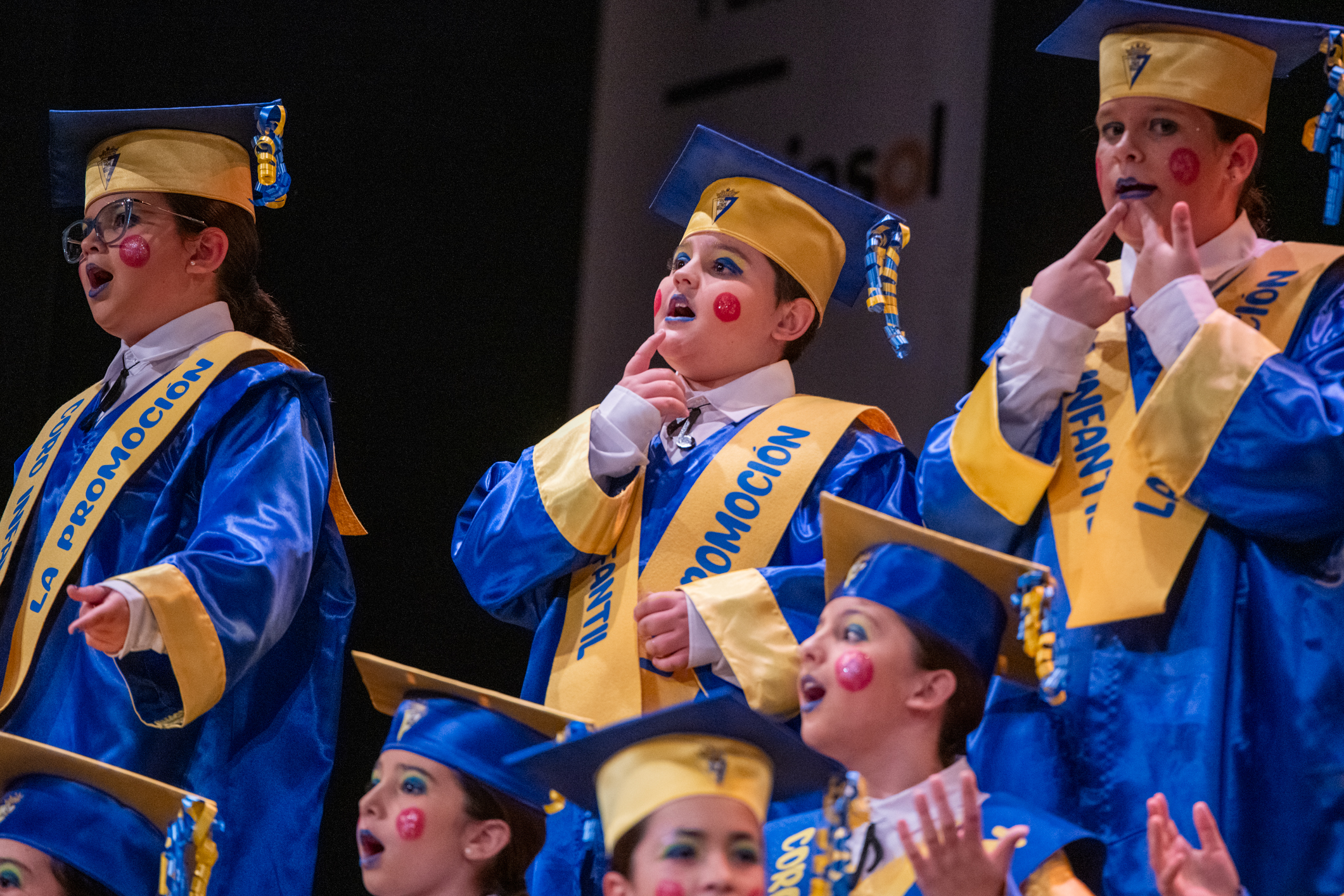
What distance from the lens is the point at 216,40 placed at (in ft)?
13.4

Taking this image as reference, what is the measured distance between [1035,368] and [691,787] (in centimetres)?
81

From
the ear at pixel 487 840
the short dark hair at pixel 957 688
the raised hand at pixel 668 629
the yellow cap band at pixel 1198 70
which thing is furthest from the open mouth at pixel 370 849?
the yellow cap band at pixel 1198 70

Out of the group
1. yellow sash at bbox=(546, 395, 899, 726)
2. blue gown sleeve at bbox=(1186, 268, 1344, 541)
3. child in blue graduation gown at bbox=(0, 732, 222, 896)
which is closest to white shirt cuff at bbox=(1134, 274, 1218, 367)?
blue gown sleeve at bbox=(1186, 268, 1344, 541)

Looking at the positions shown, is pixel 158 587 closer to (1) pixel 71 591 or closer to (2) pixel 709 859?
(1) pixel 71 591

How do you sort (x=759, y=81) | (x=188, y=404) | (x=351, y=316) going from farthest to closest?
(x=759, y=81)
(x=351, y=316)
(x=188, y=404)

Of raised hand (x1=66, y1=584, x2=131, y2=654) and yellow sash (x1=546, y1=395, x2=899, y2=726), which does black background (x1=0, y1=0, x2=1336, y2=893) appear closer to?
yellow sash (x1=546, y1=395, x2=899, y2=726)

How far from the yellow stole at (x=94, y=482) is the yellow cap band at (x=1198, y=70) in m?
1.60

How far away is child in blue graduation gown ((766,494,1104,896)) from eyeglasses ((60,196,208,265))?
1668 millimetres

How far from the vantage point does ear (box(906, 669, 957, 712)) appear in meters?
2.22

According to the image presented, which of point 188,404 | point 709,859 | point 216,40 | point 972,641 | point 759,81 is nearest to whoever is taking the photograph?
point 709,859

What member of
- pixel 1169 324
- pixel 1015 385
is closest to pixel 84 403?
pixel 1015 385

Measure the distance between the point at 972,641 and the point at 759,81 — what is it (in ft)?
9.89

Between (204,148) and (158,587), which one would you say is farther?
(204,148)

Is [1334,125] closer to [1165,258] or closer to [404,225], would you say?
[1165,258]
